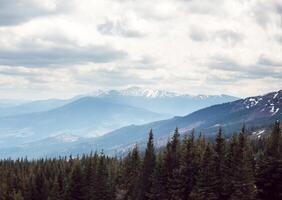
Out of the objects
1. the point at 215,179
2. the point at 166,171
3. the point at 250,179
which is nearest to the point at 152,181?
the point at 166,171

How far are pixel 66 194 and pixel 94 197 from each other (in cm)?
990

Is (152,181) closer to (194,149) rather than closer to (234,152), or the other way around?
(194,149)

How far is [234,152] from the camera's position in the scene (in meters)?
74.4

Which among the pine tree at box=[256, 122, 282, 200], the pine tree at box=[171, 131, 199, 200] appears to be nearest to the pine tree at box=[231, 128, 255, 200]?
the pine tree at box=[256, 122, 282, 200]

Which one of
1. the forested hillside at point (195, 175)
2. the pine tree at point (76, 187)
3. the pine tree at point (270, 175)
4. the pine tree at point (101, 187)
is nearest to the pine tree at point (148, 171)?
the forested hillside at point (195, 175)

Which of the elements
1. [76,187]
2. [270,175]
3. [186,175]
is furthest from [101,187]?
[270,175]

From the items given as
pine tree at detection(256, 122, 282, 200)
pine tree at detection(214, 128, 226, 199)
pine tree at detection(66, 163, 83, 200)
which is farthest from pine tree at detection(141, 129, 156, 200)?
pine tree at detection(66, 163, 83, 200)

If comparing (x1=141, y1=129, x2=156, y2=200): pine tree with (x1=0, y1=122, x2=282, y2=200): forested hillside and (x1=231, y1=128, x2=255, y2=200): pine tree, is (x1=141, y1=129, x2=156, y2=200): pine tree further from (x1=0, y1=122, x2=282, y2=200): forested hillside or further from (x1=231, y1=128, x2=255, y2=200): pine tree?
(x1=231, y1=128, x2=255, y2=200): pine tree

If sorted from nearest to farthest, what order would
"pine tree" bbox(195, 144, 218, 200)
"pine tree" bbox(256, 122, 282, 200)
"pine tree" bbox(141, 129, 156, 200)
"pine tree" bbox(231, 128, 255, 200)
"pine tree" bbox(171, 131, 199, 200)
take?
"pine tree" bbox(231, 128, 255, 200)
"pine tree" bbox(195, 144, 218, 200)
"pine tree" bbox(256, 122, 282, 200)
"pine tree" bbox(171, 131, 199, 200)
"pine tree" bbox(141, 129, 156, 200)

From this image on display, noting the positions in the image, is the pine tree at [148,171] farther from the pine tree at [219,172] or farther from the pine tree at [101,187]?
the pine tree at [219,172]

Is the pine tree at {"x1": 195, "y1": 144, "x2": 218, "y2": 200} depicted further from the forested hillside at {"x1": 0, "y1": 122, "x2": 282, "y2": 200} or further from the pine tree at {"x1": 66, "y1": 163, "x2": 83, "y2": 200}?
the pine tree at {"x1": 66, "y1": 163, "x2": 83, "y2": 200}

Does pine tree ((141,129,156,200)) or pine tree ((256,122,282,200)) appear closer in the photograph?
pine tree ((256,122,282,200))

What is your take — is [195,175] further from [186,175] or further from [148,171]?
[148,171]

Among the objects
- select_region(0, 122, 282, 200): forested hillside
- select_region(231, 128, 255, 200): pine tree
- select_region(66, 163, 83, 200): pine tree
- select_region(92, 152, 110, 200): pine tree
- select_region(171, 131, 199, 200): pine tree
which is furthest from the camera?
select_region(66, 163, 83, 200): pine tree
